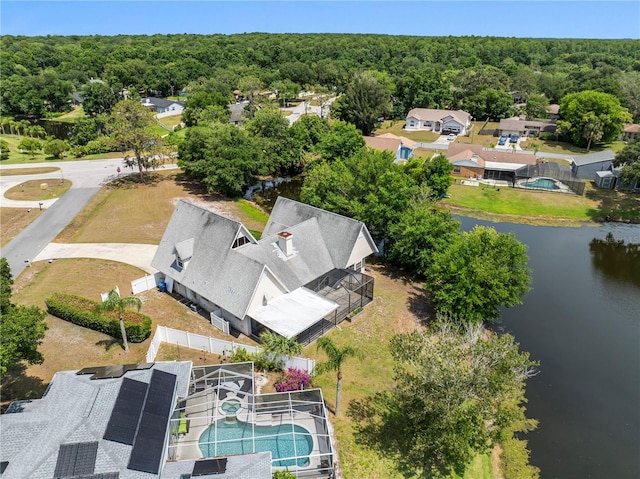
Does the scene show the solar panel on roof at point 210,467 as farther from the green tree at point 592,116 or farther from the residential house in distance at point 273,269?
the green tree at point 592,116

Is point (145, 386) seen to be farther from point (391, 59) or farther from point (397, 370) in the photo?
point (391, 59)

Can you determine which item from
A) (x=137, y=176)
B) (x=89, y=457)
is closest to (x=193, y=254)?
(x=89, y=457)

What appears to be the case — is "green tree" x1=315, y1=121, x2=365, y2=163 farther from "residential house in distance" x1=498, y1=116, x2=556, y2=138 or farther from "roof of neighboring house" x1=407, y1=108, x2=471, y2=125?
"residential house in distance" x1=498, y1=116, x2=556, y2=138

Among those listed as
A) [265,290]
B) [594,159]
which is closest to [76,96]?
[265,290]

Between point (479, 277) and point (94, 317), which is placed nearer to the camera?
point (94, 317)

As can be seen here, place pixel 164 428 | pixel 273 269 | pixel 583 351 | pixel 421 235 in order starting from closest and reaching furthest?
pixel 164 428 → pixel 583 351 → pixel 273 269 → pixel 421 235

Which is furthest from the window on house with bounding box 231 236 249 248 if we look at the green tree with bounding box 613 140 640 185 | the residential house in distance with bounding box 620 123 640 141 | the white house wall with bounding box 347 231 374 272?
the residential house in distance with bounding box 620 123 640 141

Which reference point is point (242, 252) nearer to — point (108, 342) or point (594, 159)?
point (108, 342)
